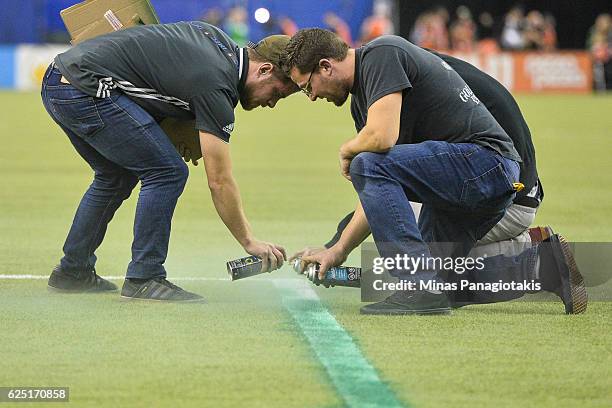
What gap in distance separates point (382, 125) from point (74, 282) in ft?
7.12

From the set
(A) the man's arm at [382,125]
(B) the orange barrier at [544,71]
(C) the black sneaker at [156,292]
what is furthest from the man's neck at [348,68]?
(B) the orange barrier at [544,71]

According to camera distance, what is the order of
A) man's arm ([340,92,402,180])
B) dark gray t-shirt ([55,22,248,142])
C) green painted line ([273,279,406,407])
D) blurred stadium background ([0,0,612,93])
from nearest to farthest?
green painted line ([273,279,406,407]) < man's arm ([340,92,402,180]) < dark gray t-shirt ([55,22,248,142]) < blurred stadium background ([0,0,612,93])

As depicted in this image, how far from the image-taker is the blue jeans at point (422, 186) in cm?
636

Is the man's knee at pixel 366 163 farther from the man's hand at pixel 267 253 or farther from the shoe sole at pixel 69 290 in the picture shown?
the shoe sole at pixel 69 290

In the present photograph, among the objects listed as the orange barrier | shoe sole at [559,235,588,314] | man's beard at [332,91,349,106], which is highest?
man's beard at [332,91,349,106]

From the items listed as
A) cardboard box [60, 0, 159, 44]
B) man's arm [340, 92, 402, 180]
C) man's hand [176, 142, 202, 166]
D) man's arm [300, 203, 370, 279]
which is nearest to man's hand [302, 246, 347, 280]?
man's arm [300, 203, 370, 279]

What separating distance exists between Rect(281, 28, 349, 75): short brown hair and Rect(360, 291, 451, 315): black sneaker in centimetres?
125

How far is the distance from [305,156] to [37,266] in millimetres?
9169

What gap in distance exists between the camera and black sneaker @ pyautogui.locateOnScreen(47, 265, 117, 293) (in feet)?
23.9

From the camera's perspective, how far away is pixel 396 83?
20.5ft

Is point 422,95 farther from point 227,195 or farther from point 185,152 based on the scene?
point 185,152

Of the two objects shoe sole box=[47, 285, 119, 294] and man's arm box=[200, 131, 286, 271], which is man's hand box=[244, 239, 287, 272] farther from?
shoe sole box=[47, 285, 119, 294]

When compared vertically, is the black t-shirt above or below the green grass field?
above

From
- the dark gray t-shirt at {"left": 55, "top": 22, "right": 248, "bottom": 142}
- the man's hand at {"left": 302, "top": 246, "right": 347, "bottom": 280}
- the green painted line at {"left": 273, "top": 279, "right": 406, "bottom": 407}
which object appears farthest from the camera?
the man's hand at {"left": 302, "top": 246, "right": 347, "bottom": 280}
